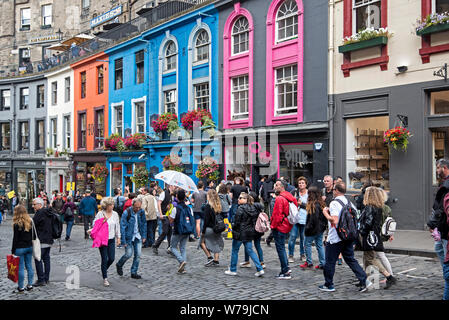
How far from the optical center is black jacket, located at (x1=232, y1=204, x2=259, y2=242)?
909cm

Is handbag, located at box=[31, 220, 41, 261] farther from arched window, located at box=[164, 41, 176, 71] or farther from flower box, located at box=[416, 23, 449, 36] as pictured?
arched window, located at box=[164, 41, 176, 71]

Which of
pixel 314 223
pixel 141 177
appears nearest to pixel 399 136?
pixel 314 223

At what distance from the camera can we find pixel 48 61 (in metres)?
36.2

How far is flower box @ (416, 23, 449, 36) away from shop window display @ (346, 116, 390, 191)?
2990mm

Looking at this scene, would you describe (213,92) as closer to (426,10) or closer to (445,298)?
(426,10)

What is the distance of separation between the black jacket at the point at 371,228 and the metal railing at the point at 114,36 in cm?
1632

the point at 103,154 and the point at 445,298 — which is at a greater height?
the point at 103,154

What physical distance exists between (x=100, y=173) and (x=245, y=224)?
21.5 metres

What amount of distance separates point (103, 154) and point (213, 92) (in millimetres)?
10915

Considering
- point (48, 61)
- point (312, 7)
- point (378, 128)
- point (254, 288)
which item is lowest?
point (254, 288)

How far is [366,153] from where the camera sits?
15805 millimetres

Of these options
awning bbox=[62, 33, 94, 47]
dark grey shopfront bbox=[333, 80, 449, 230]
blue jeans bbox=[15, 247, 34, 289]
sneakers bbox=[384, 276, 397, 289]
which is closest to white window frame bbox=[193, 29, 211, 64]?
dark grey shopfront bbox=[333, 80, 449, 230]
